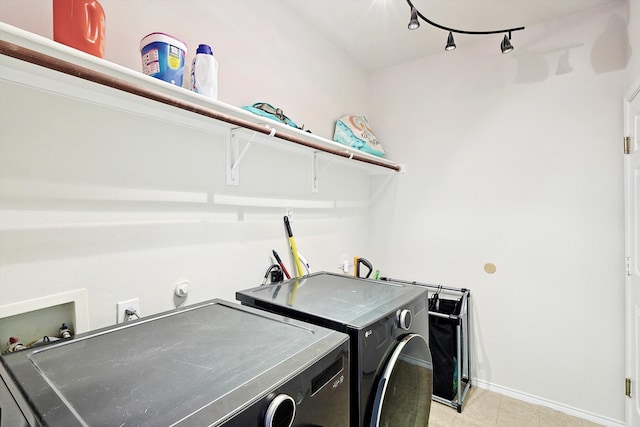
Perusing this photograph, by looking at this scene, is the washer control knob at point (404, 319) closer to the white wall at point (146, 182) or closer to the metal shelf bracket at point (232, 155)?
the white wall at point (146, 182)

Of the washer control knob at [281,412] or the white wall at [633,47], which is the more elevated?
the white wall at [633,47]

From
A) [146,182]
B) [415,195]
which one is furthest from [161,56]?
[415,195]

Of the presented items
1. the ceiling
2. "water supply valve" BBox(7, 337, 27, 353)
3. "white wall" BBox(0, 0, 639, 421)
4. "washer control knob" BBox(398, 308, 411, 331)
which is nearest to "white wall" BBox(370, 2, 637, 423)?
"white wall" BBox(0, 0, 639, 421)

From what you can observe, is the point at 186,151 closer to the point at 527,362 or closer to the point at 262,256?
the point at 262,256

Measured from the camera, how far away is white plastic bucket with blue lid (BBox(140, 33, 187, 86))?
3.52 feet

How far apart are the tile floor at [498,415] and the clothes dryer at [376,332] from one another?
803mm

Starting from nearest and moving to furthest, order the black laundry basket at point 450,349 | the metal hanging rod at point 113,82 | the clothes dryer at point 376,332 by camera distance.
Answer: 1. the metal hanging rod at point 113,82
2. the clothes dryer at point 376,332
3. the black laundry basket at point 450,349

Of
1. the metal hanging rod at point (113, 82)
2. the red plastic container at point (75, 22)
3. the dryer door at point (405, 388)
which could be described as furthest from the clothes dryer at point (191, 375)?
the red plastic container at point (75, 22)

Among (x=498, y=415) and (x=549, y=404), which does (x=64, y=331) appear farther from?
(x=549, y=404)

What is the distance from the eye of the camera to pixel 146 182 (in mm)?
1224

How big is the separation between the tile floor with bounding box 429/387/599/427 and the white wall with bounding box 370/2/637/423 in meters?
0.08

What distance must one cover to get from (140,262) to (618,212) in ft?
8.62

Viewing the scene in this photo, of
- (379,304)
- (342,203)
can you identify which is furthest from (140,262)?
(342,203)

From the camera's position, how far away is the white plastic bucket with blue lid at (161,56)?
42.3 inches
